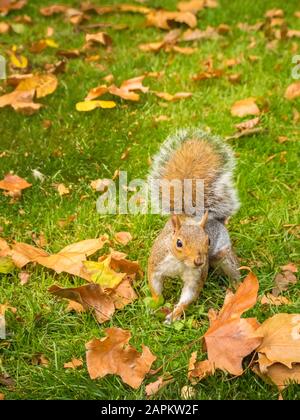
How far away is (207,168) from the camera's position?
98.4 inches

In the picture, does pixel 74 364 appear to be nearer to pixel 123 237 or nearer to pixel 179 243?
pixel 179 243

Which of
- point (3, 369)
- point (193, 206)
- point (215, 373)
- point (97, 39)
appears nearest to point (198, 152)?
point (193, 206)

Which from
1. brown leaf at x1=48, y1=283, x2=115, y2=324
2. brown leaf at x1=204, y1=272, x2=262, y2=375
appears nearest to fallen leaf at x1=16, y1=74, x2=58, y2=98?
brown leaf at x1=48, y1=283, x2=115, y2=324

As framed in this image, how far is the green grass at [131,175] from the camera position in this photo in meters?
2.13

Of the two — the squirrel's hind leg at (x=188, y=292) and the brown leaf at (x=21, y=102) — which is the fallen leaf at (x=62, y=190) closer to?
the brown leaf at (x=21, y=102)

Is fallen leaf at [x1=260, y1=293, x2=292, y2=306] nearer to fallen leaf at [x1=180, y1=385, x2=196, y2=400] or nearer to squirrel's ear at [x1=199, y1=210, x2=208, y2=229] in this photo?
squirrel's ear at [x1=199, y1=210, x2=208, y2=229]

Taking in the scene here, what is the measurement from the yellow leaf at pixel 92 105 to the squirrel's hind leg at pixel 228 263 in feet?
4.52

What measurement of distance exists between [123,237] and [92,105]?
3.37ft

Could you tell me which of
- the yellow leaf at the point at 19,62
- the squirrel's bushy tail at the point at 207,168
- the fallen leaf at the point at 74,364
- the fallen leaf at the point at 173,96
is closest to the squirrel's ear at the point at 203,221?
the squirrel's bushy tail at the point at 207,168

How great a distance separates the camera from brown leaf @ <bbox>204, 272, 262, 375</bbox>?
194cm

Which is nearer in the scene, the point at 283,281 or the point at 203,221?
the point at 203,221

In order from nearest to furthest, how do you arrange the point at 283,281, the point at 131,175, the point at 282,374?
the point at 282,374, the point at 283,281, the point at 131,175

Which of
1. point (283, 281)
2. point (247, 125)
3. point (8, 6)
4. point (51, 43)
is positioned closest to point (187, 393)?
point (283, 281)

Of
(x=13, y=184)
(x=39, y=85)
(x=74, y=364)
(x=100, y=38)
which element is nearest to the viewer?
(x=74, y=364)
